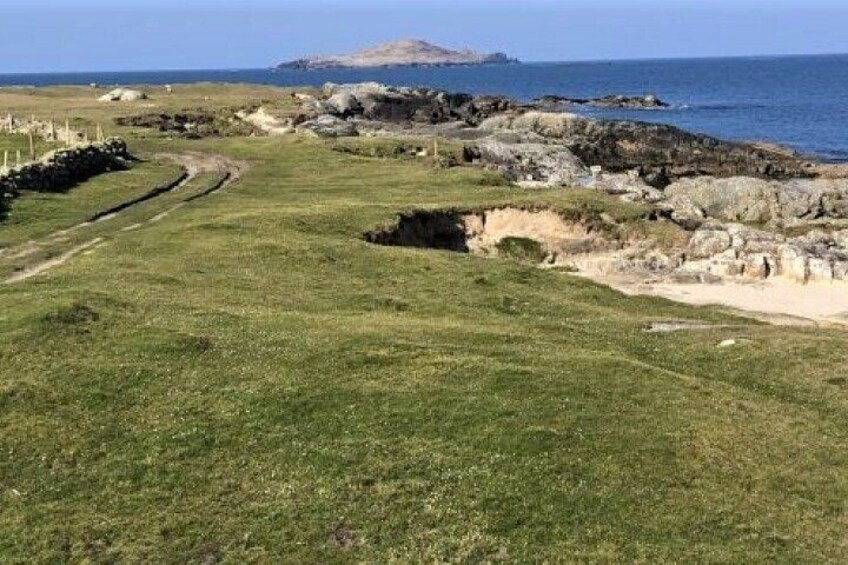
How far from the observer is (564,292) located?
50.4 metres

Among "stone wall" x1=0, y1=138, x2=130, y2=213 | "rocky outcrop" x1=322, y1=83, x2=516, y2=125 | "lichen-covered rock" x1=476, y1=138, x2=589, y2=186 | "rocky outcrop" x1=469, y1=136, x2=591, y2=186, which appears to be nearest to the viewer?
"stone wall" x1=0, y1=138, x2=130, y2=213

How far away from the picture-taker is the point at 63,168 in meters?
70.3

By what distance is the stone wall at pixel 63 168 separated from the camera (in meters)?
63.0

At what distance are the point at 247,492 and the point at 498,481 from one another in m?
5.72

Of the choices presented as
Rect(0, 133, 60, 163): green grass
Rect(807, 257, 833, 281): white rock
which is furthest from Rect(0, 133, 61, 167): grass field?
Rect(807, 257, 833, 281): white rock

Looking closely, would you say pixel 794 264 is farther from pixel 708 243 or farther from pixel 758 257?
pixel 708 243

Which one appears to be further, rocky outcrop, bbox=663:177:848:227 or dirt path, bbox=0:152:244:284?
rocky outcrop, bbox=663:177:848:227

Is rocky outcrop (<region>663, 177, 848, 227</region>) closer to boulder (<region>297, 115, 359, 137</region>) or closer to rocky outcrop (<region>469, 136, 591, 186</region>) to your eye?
rocky outcrop (<region>469, 136, 591, 186</region>)

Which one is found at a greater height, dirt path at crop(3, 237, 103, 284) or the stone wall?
the stone wall

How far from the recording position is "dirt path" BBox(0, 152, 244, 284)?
45.8 metres

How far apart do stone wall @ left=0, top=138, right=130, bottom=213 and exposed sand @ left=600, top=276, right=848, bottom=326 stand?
35746 mm

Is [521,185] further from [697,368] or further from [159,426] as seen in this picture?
[159,426]

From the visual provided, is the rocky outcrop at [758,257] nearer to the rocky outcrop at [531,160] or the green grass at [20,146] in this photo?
the rocky outcrop at [531,160]

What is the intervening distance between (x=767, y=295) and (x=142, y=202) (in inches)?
1534
